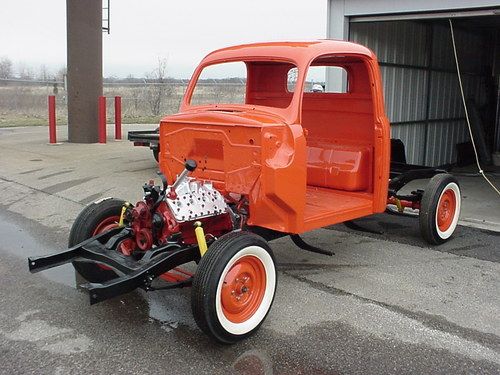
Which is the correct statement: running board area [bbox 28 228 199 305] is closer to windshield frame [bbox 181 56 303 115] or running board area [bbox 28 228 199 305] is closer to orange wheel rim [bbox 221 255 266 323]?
orange wheel rim [bbox 221 255 266 323]

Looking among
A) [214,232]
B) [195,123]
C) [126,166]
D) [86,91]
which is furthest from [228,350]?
[86,91]

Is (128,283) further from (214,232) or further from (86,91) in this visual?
(86,91)

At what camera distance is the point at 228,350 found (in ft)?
12.4

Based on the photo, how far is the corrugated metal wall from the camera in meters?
10.3

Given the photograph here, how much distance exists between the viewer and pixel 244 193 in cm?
446

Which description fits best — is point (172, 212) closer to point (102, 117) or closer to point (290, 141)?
point (290, 141)

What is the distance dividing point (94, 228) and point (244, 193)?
4.24 ft

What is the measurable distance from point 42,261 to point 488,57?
13204 millimetres

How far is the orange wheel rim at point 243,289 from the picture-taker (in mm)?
3828

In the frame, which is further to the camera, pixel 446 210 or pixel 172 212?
pixel 446 210

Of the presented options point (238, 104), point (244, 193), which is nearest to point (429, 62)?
point (238, 104)

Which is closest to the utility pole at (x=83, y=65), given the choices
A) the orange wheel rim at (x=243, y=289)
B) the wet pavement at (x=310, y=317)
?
the wet pavement at (x=310, y=317)

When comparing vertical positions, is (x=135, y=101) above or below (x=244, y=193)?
above

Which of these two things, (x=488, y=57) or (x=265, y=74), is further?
(x=488, y=57)
